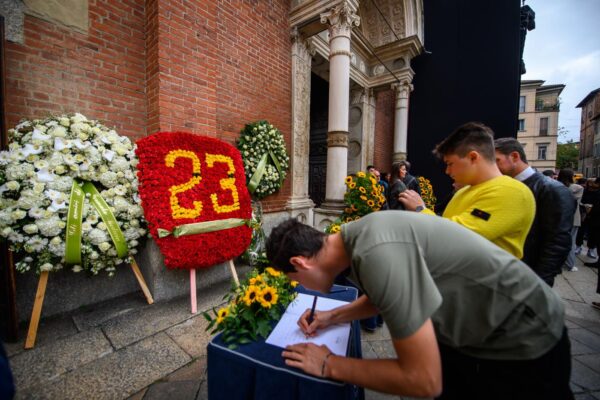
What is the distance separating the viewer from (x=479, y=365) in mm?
1010

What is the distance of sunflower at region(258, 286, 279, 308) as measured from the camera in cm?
136

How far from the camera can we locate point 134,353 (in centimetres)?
217

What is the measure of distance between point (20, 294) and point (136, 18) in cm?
351

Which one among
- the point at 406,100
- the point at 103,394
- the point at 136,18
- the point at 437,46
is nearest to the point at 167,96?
the point at 136,18

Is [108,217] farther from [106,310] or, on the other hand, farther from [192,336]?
[192,336]

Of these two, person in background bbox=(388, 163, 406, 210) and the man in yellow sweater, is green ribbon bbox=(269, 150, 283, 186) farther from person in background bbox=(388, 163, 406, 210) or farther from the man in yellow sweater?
the man in yellow sweater

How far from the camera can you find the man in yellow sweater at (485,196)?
1335 millimetres

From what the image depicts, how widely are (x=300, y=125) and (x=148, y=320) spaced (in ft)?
14.4

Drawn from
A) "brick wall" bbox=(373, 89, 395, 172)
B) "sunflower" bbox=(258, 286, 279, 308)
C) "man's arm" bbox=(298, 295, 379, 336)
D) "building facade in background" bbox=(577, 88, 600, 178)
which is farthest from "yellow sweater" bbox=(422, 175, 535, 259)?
"building facade in background" bbox=(577, 88, 600, 178)

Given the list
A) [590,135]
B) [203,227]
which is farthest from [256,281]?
[590,135]

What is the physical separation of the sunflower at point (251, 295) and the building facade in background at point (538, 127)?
3791cm

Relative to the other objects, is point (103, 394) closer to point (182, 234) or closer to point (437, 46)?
point (182, 234)

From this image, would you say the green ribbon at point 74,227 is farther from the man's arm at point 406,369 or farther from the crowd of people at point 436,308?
the man's arm at point 406,369

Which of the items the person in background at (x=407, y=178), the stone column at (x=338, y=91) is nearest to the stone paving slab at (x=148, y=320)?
the stone column at (x=338, y=91)
